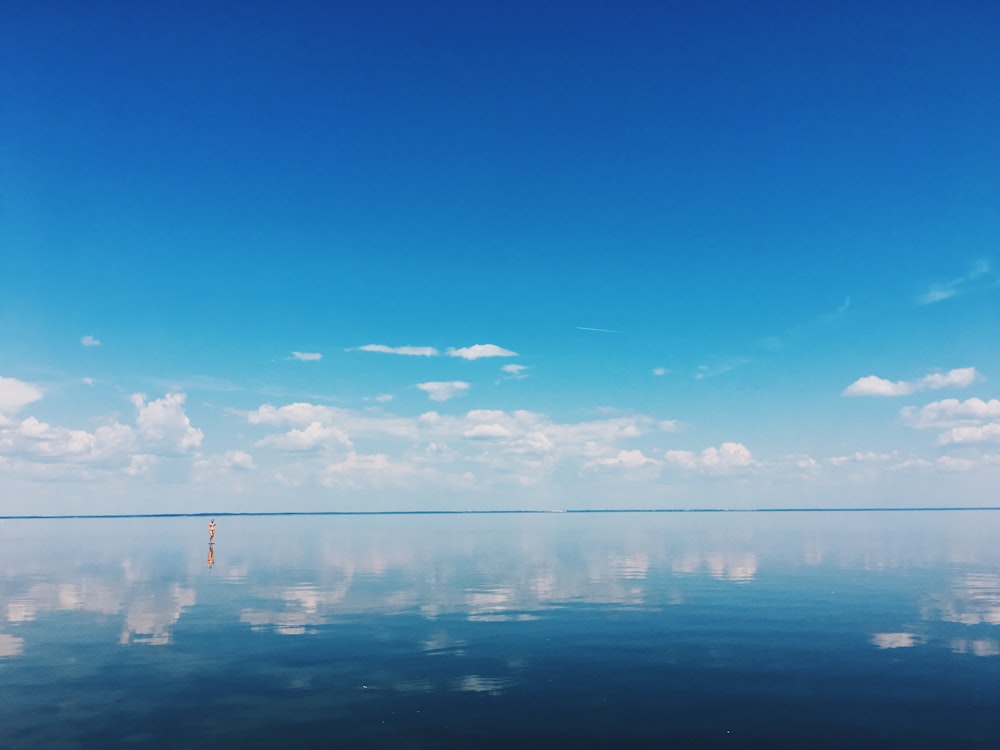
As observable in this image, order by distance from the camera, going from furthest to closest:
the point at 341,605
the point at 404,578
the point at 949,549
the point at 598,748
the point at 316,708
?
the point at 949,549 → the point at 404,578 → the point at 341,605 → the point at 316,708 → the point at 598,748

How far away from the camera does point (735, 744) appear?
933 inches

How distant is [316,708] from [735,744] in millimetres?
16185

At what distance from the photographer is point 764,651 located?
36594 mm

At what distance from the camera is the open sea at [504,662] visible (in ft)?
82.2

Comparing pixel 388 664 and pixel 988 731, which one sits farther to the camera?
pixel 388 664

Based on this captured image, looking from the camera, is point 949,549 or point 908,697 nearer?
point 908,697

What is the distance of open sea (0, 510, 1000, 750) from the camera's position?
2506 cm

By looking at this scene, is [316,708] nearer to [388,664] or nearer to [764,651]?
[388,664]

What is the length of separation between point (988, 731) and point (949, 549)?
105m

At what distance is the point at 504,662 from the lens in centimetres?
3475

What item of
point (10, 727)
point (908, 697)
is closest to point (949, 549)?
point (908, 697)

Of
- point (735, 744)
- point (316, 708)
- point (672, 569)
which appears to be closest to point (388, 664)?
point (316, 708)

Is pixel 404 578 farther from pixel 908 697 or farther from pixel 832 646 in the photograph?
pixel 908 697

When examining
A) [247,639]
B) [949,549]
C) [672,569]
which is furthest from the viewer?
[949,549]
